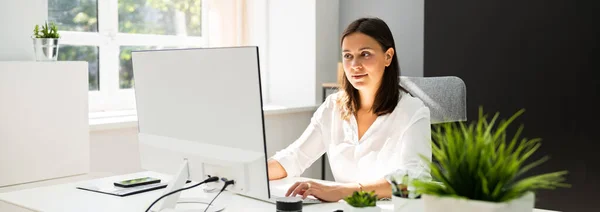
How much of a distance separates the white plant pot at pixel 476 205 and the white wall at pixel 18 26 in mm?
2494

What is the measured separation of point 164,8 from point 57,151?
153cm

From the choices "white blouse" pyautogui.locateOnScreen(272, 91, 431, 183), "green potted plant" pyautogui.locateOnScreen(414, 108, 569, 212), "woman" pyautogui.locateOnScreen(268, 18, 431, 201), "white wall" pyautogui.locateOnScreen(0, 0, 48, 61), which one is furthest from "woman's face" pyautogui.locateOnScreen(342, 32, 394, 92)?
"white wall" pyautogui.locateOnScreen(0, 0, 48, 61)

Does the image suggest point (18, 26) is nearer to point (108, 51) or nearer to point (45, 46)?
point (45, 46)

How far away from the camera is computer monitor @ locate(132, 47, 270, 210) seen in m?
1.62

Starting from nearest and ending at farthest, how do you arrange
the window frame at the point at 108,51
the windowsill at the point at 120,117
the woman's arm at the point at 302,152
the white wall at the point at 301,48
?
the woman's arm at the point at 302,152, the windowsill at the point at 120,117, the window frame at the point at 108,51, the white wall at the point at 301,48

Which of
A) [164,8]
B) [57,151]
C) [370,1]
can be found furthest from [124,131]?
[370,1]

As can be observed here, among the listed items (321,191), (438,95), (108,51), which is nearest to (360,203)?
(321,191)

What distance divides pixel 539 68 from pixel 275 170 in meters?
1.71

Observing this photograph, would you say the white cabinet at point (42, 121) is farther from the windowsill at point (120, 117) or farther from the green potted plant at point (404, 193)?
the green potted plant at point (404, 193)

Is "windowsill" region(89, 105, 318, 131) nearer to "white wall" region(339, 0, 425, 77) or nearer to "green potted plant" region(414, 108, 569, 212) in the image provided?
"white wall" region(339, 0, 425, 77)

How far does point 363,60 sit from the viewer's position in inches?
95.4

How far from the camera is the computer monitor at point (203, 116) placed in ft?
5.30

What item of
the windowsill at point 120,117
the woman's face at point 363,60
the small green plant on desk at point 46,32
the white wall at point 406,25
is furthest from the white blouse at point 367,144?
the white wall at point 406,25

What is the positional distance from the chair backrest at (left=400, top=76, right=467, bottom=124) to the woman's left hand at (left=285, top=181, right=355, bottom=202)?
1039 millimetres
